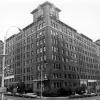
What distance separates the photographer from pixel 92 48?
98.1 metres

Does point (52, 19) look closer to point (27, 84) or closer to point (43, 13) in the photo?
point (43, 13)

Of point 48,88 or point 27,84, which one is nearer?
point 48,88

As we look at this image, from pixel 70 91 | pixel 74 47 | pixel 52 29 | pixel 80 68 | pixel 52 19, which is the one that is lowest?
pixel 70 91

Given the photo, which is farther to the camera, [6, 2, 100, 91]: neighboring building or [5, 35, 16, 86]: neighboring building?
[5, 35, 16, 86]: neighboring building

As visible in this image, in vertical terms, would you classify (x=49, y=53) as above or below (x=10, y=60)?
above

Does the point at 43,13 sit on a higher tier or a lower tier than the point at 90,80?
higher

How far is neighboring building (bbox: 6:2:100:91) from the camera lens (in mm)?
63062

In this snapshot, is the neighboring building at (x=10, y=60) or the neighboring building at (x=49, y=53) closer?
the neighboring building at (x=49, y=53)

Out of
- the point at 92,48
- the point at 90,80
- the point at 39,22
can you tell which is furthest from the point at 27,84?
the point at 92,48

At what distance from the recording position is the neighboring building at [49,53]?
63062 mm

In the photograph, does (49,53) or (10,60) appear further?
(10,60)

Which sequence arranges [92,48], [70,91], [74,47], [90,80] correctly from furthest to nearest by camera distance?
[92,48], [90,80], [74,47], [70,91]

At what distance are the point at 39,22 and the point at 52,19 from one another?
18.4ft

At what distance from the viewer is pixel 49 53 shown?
62.2 m
